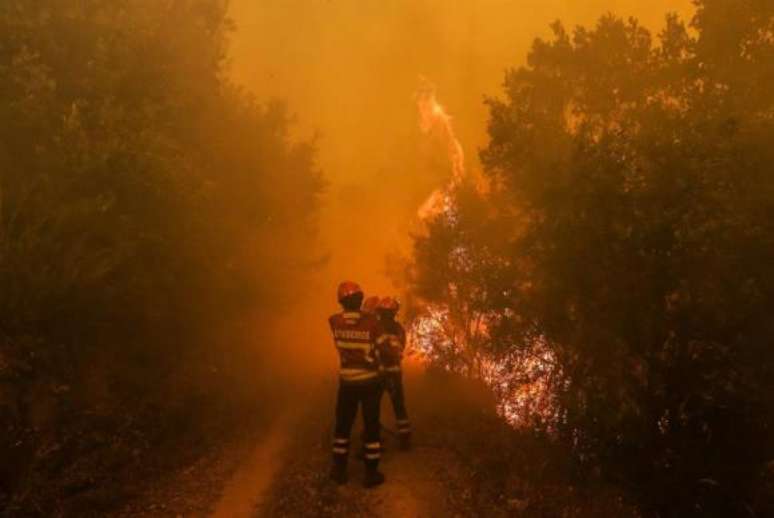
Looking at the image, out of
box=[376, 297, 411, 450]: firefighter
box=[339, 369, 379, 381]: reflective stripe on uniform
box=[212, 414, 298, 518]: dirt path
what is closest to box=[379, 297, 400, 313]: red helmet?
box=[376, 297, 411, 450]: firefighter

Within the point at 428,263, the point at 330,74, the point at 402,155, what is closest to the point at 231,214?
the point at 428,263

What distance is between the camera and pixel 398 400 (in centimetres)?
1193

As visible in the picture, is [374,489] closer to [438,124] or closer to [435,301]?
[435,301]

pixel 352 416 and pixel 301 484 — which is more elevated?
pixel 352 416

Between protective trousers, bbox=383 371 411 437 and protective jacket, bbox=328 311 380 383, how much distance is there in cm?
166

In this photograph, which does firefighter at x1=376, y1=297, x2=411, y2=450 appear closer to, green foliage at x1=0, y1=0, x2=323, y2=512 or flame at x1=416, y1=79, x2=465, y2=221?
green foliage at x1=0, y1=0, x2=323, y2=512

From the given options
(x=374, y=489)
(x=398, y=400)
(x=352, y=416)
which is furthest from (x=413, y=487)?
(x=398, y=400)

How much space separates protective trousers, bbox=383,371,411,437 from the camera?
1184 cm

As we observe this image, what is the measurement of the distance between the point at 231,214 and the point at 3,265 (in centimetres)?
1165

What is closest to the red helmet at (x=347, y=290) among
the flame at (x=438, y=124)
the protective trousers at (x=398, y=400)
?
the protective trousers at (x=398, y=400)

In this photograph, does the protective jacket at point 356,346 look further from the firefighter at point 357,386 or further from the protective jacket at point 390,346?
the protective jacket at point 390,346

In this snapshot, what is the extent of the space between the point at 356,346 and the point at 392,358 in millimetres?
2072

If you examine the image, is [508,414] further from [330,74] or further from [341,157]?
[330,74]

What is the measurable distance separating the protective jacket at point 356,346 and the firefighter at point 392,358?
5.57ft
